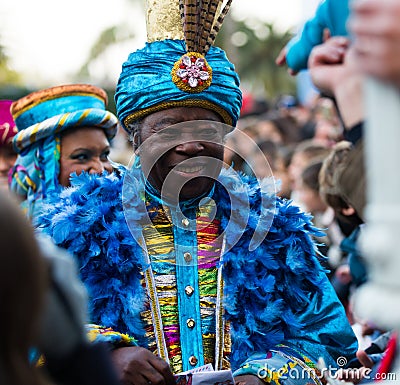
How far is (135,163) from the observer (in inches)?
133

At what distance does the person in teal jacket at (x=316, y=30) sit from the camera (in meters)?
2.45

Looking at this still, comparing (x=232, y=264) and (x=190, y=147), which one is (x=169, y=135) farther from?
(x=232, y=264)

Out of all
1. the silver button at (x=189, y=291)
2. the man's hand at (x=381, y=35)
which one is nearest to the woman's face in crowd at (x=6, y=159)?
the silver button at (x=189, y=291)

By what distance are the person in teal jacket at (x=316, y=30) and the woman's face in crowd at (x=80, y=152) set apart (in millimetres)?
1141

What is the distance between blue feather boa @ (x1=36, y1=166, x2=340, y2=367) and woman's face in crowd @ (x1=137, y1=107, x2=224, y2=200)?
6.3 inches

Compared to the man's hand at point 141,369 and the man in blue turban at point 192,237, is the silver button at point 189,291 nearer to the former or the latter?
the man in blue turban at point 192,237

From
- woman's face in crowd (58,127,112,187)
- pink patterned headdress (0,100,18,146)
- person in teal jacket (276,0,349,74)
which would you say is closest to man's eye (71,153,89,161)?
woman's face in crowd (58,127,112,187)

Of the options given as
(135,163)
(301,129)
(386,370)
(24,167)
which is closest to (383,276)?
(386,370)

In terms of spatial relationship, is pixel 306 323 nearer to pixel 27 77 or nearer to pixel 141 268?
pixel 141 268

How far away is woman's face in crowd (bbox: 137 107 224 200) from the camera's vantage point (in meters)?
3.16

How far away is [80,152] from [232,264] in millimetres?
1511

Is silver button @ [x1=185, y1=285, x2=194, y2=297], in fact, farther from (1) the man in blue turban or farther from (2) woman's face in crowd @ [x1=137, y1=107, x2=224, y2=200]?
(2) woman's face in crowd @ [x1=137, y1=107, x2=224, y2=200]

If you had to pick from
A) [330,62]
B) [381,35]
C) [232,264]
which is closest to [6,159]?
[232,264]

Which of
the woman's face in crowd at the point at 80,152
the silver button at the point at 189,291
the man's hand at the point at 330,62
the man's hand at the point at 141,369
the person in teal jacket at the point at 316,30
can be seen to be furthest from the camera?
the woman's face in crowd at the point at 80,152
